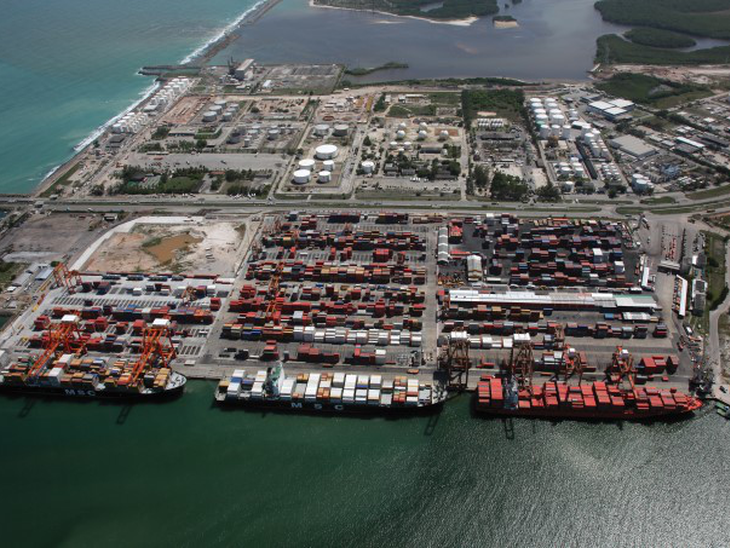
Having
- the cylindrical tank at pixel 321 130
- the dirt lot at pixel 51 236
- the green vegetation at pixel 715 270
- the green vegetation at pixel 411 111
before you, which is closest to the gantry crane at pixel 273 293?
the dirt lot at pixel 51 236

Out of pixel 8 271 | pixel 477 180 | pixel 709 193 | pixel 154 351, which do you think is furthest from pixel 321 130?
pixel 709 193

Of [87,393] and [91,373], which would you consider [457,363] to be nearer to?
[91,373]

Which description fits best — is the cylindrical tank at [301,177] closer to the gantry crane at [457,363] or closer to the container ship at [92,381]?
the container ship at [92,381]

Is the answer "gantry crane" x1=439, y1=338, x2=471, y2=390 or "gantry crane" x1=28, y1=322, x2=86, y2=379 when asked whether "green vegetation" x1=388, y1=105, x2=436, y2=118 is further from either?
"gantry crane" x1=28, y1=322, x2=86, y2=379

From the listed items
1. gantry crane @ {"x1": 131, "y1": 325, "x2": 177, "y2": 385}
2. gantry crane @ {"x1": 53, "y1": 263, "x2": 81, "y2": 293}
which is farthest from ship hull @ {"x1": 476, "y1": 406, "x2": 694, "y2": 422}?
gantry crane @ {"x1": 53, "y1": 263, "x2": 81, "y2": 293}

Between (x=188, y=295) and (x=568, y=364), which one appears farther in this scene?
(x=188, y=295)
